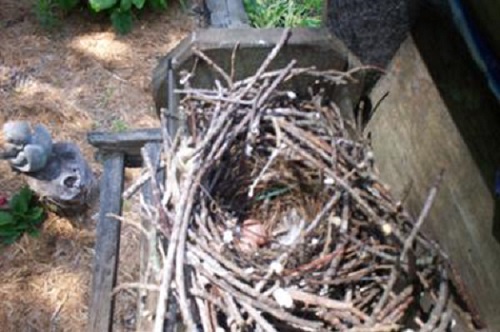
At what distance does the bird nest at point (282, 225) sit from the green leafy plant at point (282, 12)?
1790 mm

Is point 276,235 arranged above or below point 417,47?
below

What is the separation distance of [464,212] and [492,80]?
30 cm

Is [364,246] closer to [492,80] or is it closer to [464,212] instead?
[464,212]

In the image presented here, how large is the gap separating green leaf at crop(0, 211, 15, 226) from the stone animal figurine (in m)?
0.15

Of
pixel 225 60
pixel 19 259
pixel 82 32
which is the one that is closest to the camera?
pixel 225 60

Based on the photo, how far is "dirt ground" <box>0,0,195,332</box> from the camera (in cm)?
273

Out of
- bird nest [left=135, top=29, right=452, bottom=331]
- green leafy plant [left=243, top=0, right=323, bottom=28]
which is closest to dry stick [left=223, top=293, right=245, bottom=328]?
bird nest [left=135, top=29, right=452, bottom=331]

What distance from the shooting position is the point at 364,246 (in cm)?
149

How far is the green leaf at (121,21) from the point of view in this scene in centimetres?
380

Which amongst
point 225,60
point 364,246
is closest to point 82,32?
point 225,60

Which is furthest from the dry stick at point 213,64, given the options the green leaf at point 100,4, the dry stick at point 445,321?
the green leaf at point 100,4

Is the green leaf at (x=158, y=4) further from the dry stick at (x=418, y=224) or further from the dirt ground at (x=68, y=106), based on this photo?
the dry stick at (x=418, y=224)

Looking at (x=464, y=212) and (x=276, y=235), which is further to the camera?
(x=276, y=235)

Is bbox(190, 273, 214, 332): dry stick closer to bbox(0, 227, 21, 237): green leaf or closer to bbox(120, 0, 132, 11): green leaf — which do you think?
bbox(0, 227, 21, 237): green leaf
